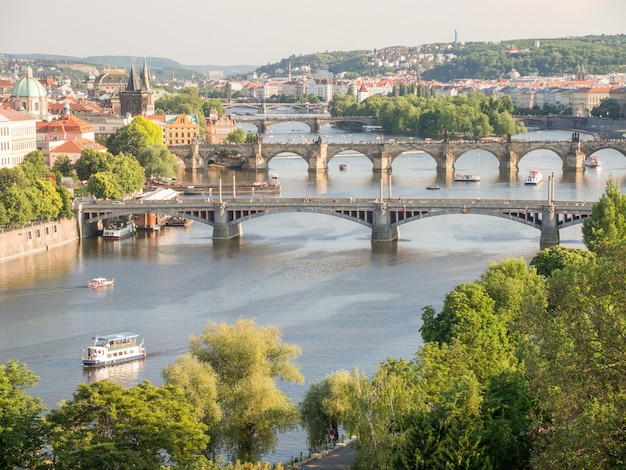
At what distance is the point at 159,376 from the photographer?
26.8 metres

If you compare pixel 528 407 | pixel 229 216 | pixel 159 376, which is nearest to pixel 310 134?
pixel 229 216

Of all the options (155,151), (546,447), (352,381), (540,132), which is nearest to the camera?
(546,447)

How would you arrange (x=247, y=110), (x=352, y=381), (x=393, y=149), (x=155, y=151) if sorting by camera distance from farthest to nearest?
(x=247, y=110) < (x=393, y=149) < (x=155, y=151) < (x=352, y=381)

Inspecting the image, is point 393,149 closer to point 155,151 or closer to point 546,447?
point 155,151

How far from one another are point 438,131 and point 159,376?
65.4 meters

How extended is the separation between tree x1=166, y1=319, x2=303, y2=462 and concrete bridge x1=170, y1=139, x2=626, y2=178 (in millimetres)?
45687

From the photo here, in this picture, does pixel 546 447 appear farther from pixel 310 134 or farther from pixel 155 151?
pixel 310 134

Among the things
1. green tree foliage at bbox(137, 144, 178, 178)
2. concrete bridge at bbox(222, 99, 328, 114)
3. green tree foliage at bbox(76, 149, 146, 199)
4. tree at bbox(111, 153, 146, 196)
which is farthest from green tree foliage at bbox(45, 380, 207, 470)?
concrete bridge at bbox(222, 99, 328, 114)

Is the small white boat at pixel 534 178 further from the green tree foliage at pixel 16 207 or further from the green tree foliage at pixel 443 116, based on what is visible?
the green tree foliage at pixel 16 207

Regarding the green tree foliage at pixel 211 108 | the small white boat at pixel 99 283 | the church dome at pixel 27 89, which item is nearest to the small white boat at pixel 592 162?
the church dome at pixel 27 89

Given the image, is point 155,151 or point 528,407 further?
point 155,151

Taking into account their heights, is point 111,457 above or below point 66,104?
below

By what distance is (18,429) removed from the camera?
59.3ft

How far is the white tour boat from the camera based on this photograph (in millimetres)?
44969
